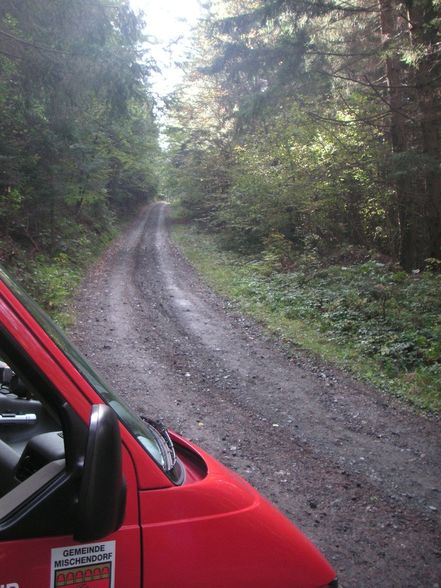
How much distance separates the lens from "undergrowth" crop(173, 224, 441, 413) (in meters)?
7.86

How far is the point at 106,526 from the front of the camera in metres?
1.35

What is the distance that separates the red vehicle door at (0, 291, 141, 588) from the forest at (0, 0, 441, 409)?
6.12 m

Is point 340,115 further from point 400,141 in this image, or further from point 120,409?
Result: point 120,409

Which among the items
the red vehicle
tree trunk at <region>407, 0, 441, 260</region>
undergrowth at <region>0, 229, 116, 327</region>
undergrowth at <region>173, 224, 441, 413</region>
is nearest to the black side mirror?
the red vehicle

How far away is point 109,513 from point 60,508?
5.7 inches

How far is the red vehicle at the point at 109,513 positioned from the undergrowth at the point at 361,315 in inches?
221

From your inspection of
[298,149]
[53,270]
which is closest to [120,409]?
[53,270]

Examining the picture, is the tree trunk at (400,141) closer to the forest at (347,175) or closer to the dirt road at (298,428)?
the forest at (347,175)

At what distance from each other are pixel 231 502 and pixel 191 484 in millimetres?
161

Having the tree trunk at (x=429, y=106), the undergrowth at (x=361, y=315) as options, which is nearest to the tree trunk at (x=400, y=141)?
the tree trunk at (x=429, y=106)

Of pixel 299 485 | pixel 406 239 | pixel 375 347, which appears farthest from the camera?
pixel 406 239

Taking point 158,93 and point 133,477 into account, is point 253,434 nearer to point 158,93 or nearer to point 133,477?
point 133,477

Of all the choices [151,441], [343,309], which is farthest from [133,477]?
[343,309]

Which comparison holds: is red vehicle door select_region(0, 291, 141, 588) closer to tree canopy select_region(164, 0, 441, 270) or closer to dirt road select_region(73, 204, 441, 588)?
dirt road select_region(73, 204, 441, 588)
